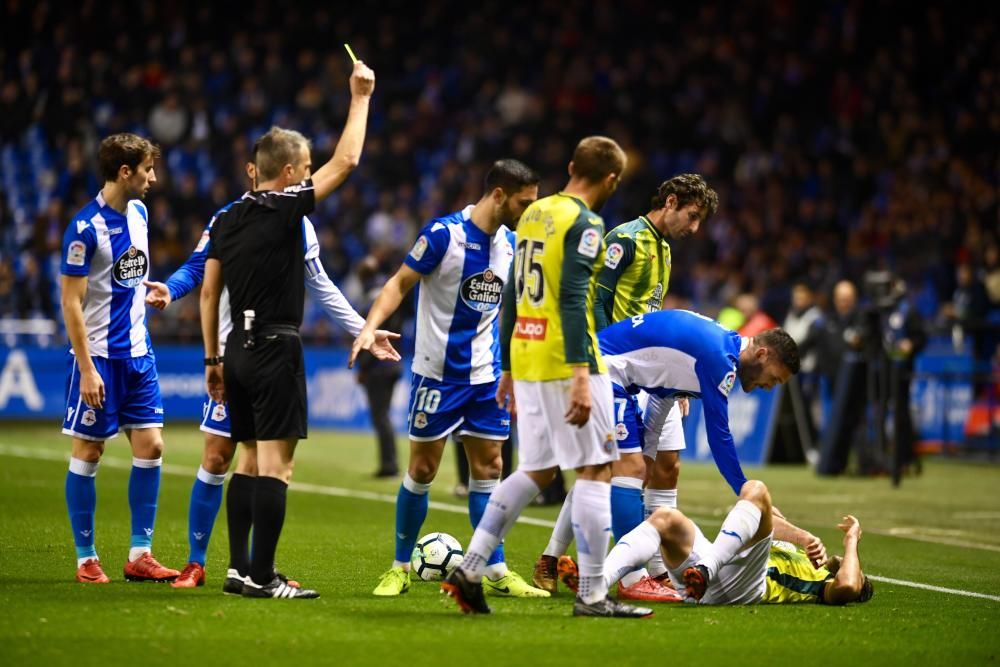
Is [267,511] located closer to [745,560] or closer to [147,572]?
[147,572]

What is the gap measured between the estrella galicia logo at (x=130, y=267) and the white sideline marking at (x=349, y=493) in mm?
4599

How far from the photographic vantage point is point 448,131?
29.6 meters

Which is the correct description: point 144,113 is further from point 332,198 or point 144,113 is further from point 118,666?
point 118,666

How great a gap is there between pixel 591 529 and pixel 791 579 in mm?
1601

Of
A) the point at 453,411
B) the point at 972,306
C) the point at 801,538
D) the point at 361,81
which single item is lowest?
the point at 801,538

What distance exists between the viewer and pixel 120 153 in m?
8.02

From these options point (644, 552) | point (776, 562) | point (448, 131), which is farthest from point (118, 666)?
point (448, 131)

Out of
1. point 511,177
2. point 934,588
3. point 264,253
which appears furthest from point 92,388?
point 934,588

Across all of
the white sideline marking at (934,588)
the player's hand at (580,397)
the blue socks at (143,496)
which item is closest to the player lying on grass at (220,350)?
the blue socks at (143,496)

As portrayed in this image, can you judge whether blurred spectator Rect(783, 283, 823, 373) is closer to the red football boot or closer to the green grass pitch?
the green grass pitch

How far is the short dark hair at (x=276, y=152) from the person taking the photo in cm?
729

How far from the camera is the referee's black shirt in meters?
7.21

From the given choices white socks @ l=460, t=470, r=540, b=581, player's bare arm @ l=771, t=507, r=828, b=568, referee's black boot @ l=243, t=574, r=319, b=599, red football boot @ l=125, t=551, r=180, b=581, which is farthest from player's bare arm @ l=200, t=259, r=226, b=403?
player's bare arm @ l=771, t=507, r=828, b=568

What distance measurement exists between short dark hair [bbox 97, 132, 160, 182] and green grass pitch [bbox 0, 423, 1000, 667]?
230cm
